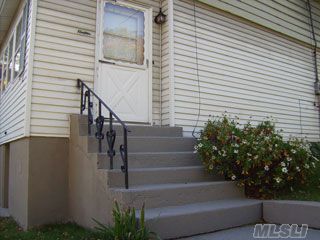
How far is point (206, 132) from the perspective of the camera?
6082 millimetres

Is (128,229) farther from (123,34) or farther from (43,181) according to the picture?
(123,34)

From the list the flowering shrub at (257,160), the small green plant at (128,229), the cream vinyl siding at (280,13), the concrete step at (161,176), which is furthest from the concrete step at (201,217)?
the cream vinyl siding at (280,13)

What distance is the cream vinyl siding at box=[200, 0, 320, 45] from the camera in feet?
26.5

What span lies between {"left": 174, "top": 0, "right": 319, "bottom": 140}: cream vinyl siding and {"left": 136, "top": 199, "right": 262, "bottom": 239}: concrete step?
2296 mm

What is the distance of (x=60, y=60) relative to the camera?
19.9 feet

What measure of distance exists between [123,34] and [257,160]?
3.41 m

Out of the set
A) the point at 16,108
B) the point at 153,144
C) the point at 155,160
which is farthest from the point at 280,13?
the point at 16,108

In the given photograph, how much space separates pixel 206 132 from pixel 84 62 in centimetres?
231

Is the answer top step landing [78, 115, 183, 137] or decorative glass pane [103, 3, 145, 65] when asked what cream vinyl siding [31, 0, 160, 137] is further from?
top step landing [78, 115, 183, 137]

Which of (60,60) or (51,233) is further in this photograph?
(60,60)

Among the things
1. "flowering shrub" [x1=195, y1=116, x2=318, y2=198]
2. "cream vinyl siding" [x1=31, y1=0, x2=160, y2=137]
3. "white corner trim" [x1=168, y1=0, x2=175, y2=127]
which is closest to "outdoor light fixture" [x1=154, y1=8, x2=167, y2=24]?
"white corner trim" [x1=168, y1=0, x2=175, y2=127]

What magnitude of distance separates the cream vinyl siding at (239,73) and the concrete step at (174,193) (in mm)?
1848

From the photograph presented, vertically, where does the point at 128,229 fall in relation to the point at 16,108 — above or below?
below

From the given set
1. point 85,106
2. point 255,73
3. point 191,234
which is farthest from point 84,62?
point 255,73
